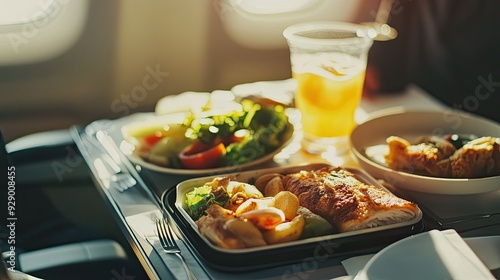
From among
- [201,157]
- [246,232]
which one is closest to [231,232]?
[246,232]

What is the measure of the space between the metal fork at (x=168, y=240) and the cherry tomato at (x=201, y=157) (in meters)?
0.19

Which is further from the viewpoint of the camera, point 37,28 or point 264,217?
point 37,28

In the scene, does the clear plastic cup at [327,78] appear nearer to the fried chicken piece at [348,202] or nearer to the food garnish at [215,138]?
the food garnish at [215,138]

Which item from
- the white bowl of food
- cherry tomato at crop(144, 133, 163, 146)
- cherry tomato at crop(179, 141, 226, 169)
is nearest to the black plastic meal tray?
the white bowl of food

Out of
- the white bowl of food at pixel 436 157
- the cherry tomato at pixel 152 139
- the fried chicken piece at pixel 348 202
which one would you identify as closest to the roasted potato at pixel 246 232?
the fried chicken piece at pixel 348 202

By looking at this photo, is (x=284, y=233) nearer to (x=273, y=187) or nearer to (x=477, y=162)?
(x=273, y=187)

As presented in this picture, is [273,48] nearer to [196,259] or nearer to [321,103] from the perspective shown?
[321,103]

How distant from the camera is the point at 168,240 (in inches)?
46.3

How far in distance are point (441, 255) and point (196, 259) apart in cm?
37

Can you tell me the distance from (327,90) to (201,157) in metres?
0.32

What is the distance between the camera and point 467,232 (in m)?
1.19

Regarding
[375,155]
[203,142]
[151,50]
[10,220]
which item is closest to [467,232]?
[375,155]

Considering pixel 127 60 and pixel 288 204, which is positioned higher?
pixel 288 204

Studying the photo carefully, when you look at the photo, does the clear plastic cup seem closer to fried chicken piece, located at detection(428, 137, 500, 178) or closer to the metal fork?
fried chicken piece, located at detection(428, 137, 500, 178)
